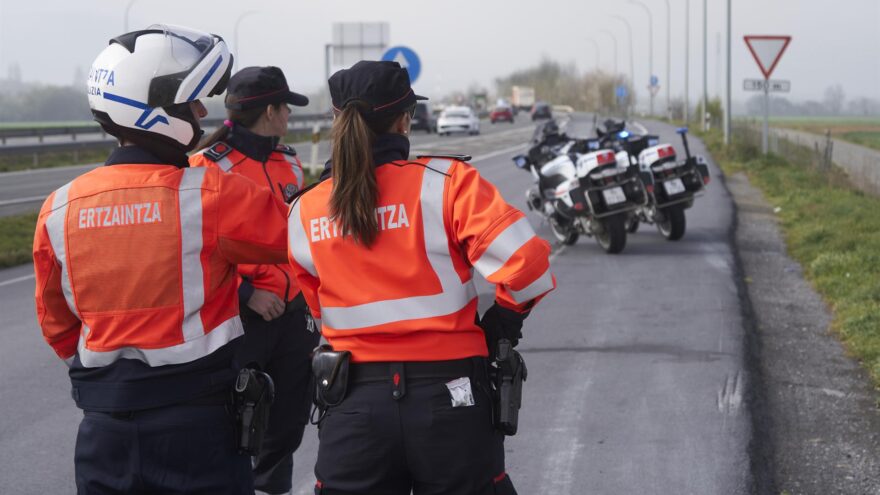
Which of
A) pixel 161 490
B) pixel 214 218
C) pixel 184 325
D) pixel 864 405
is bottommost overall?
pixel 864 405

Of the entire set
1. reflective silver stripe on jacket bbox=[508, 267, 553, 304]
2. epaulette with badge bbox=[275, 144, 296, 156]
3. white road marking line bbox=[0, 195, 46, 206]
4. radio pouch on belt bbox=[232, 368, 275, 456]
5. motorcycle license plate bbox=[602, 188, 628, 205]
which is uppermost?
epaulette with badge bbox=[275, 144, 296, 156]

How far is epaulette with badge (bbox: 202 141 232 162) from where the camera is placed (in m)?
4.34

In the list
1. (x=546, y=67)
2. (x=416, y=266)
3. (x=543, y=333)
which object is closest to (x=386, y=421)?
(x=416, y=266)

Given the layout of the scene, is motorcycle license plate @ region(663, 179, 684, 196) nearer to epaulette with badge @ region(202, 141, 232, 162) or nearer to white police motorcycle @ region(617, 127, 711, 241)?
white police motorcycle @ region(617, 127, 711, 241)

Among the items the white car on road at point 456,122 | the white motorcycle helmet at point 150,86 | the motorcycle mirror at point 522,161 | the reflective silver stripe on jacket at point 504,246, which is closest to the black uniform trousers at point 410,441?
the reflective silver stripe on jacket at point 504,246

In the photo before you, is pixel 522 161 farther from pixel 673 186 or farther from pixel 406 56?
pixel 406 56

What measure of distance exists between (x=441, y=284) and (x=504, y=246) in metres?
0.20

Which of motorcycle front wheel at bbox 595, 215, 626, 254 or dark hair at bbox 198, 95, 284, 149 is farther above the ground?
dark hair at bbox 198, 95, 284, 149

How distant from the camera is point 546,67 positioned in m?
166

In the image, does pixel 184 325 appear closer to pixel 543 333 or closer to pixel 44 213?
pixel 44 213

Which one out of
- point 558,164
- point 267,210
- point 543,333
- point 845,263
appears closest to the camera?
point 267,210

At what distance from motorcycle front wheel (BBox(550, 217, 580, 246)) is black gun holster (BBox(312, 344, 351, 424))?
433 inches

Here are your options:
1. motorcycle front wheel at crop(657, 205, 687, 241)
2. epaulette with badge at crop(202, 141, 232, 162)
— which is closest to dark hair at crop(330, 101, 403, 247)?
epaulette with badge at crop(202, 141, 232, 162)

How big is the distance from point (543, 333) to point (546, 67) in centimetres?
16029
